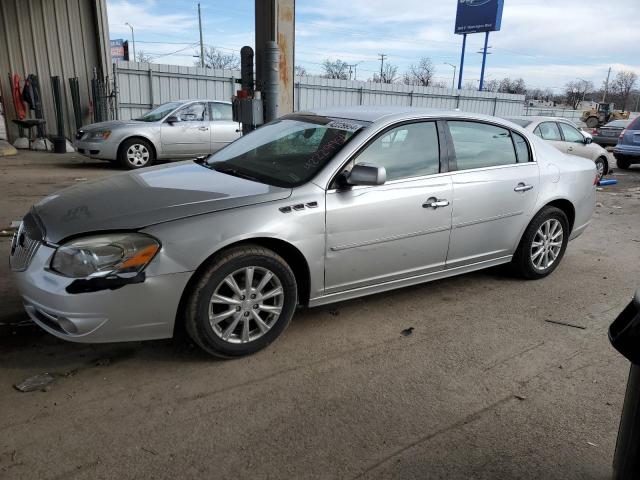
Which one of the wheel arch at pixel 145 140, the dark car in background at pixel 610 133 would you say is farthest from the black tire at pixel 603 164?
the wheel arch at pixel 145 140

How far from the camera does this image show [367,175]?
3396 millimetres

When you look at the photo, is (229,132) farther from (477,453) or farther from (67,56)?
(477,453)

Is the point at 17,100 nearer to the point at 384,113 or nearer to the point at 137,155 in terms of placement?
the point at 137,155

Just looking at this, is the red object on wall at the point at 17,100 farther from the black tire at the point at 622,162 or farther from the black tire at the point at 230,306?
the black tire at the point at 622,162

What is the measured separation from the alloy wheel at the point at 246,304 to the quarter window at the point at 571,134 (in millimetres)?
10186

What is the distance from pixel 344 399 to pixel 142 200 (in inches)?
68.0

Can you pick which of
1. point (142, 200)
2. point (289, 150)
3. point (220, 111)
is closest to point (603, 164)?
point (220, 111)

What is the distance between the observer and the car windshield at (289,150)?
3.62 m

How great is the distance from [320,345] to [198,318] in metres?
0.91

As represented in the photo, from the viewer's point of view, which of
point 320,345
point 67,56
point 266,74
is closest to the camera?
point 320,345

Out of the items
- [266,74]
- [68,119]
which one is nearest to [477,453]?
[266,74]

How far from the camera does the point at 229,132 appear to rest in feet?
39.7

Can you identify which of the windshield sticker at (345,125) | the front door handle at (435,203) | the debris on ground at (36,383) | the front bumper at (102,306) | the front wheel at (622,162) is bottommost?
the front wheel at (622,162)

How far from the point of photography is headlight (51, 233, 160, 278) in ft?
9.34
